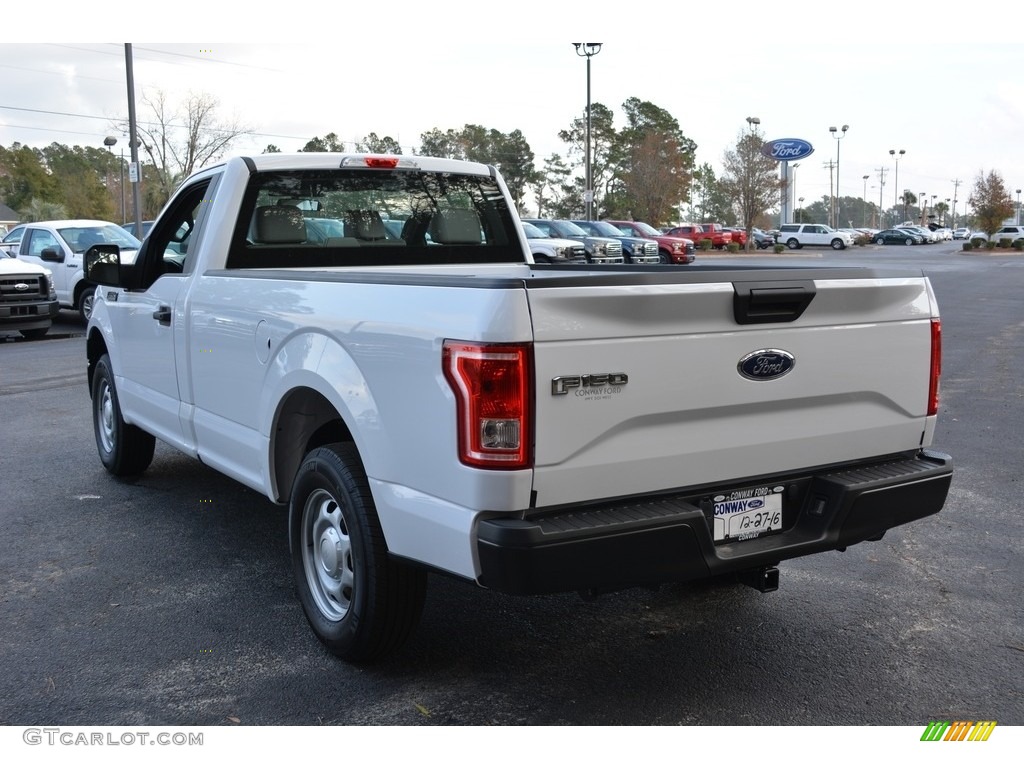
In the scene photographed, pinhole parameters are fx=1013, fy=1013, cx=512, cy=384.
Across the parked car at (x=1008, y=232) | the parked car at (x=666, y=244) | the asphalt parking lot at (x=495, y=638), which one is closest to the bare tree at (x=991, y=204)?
the parked car at (x=1008, y=232)

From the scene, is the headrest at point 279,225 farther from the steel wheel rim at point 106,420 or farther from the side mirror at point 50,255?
the side mirror at point 50,255

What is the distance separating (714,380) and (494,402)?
0.83 m

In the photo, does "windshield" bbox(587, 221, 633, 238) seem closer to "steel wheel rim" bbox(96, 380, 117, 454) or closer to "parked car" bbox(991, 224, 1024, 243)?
"steel wheel rim" bbox(96, 380, 117, 454)

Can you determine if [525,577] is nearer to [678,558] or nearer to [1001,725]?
[678,558]

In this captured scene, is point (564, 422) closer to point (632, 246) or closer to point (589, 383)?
point (589, 383)

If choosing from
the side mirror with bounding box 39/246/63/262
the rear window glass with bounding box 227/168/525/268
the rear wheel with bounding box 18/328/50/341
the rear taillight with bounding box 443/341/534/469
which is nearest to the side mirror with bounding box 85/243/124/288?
the rear window glass with bounding box 227/168/525/268

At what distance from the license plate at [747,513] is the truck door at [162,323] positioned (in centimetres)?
303

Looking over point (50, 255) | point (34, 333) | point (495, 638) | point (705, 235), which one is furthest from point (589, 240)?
point (705, 235)

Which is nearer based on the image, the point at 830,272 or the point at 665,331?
the point at 665,331

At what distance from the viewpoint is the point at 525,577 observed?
10.2 feet

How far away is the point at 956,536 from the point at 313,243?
153 inches

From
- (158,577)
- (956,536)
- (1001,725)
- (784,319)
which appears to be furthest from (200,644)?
(956,536)

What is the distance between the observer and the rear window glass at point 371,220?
5285 millimetres

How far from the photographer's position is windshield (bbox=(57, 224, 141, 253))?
17734 millimetres
